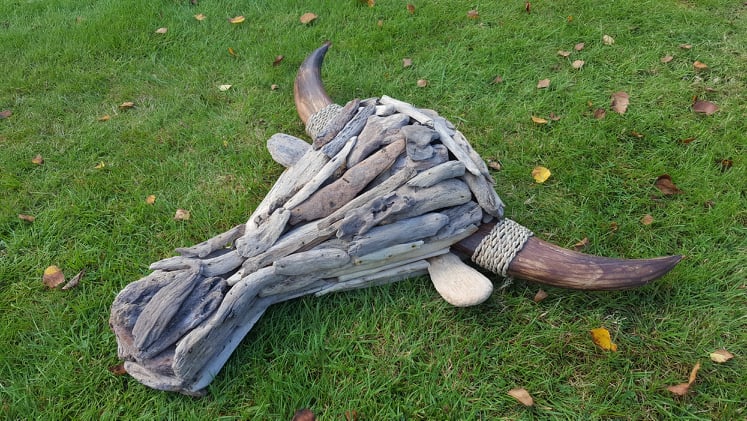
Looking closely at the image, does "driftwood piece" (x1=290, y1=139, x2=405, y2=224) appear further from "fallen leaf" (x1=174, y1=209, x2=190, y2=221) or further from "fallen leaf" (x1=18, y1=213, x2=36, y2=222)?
"fallen leaf" (x1=18, y1=213, x2=36, y2=222)

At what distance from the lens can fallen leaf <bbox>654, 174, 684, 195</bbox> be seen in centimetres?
298

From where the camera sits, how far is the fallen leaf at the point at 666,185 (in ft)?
9.77

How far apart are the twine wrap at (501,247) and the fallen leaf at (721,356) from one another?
0.97 meters

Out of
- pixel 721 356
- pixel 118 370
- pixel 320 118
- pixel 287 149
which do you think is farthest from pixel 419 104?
pixel 118 370

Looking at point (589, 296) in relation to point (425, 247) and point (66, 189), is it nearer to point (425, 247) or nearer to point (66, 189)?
point (425, 247)

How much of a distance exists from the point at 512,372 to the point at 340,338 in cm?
82

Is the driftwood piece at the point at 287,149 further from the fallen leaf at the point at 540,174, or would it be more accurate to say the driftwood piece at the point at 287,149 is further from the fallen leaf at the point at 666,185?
the fallen leaf at the point at 666,185

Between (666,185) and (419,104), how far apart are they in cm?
179

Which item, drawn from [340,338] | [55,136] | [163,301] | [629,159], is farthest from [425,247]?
[55,136]

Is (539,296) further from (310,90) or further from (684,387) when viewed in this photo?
(310,90)

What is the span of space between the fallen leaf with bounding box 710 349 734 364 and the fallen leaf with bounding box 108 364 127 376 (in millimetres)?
2716

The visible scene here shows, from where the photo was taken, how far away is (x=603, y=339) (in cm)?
232

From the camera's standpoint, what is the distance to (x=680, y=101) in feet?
11.6

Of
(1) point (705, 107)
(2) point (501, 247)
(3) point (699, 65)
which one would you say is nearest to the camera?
(2) point (501, 247)
